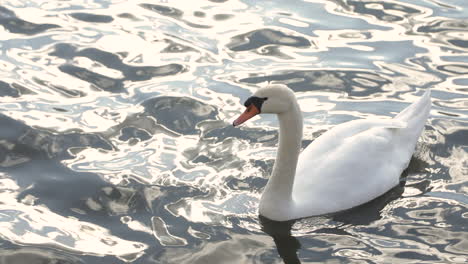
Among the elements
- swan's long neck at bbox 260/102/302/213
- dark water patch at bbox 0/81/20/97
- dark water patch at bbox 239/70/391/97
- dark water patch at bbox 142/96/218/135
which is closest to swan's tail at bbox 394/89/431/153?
dark water patch at bbox 239/70/391/97

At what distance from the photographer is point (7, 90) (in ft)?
39.7

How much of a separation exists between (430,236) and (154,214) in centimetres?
258

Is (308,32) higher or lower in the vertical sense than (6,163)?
higher

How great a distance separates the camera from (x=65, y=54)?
42.9ft

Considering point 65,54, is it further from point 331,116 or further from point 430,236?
point 430,236

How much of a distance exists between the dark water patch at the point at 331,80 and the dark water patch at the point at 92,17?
273 cm

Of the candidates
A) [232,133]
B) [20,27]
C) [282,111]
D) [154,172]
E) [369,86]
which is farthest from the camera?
[20,27]

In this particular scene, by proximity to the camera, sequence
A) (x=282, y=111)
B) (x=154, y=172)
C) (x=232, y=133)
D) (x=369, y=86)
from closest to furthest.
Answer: (x=282, y=111), (x=154, y=172), (x=232, y=133), (x=369, y=86)

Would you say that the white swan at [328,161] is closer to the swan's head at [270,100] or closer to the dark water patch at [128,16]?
the swan's head at [270,100]

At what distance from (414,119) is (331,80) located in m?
2.07

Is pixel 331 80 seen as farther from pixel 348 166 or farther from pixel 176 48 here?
pixel 348 166

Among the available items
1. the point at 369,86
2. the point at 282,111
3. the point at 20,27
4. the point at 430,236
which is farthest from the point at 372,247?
the point at 20,27

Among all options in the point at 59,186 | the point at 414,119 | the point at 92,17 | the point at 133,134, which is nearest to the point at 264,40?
the point at 92,17

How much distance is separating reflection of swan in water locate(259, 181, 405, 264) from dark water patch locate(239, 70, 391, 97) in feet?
8.75
